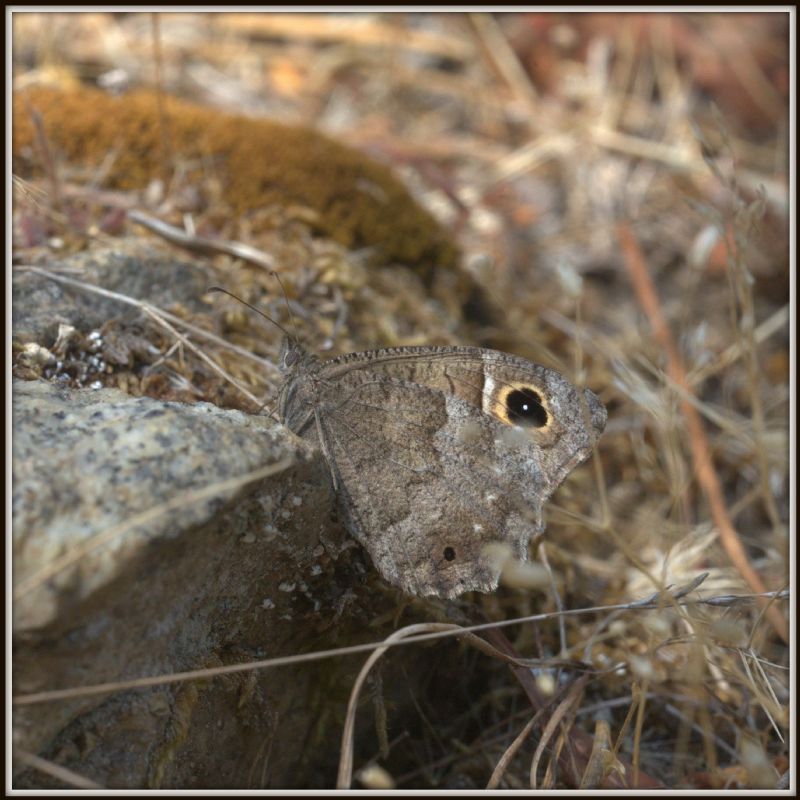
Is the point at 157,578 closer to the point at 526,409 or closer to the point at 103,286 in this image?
the point at 526,409

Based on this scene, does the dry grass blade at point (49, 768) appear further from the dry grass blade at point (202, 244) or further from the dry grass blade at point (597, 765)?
the dry grass blade at point (202, 244)

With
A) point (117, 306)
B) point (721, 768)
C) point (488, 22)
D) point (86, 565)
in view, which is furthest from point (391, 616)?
point (488, 22)

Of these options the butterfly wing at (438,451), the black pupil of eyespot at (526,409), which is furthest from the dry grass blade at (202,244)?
the black pupil of eyespot at (526,409)

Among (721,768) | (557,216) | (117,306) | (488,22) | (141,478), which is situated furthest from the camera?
(488,22)

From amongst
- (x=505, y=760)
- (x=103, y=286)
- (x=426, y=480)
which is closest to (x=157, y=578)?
(x=426, y=480)

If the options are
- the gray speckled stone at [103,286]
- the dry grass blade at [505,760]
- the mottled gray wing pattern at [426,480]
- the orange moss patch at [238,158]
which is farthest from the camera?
the orange moss patch at [238,158]

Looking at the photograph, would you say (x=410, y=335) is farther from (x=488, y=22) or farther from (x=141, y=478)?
(x=488, y=22)
